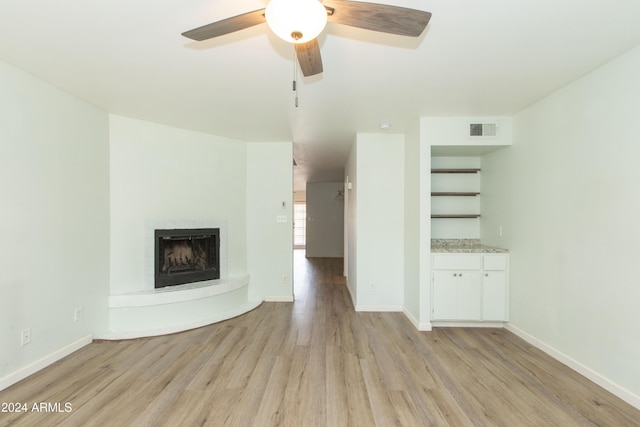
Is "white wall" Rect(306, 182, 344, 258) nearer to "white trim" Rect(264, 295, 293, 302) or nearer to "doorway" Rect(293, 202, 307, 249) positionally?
"doorway" Rect(293, 202, 307, 249)

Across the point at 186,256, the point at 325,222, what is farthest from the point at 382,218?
the point at 325,222

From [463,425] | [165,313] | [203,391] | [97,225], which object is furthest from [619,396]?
[97,225]

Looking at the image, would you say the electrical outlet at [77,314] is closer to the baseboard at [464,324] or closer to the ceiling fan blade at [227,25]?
the ceiling fan blade at [227,25]

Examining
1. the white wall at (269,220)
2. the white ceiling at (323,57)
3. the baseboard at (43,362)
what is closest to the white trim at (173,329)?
the baseboard at (43,362)

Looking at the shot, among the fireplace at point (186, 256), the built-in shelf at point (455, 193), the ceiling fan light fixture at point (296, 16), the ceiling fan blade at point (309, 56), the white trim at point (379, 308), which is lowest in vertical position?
the white trim at point (379, 308)

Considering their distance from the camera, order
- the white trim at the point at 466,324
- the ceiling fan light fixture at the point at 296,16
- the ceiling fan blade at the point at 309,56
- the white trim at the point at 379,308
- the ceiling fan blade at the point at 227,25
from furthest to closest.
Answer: the white trim at the point at 379,308, the white trim at the point at 466,324, the ceiling fan blade at the point at 309,56, the ceiling fan blade at the point at 227,25, the ceiling fan light fixture at the point at 296,16

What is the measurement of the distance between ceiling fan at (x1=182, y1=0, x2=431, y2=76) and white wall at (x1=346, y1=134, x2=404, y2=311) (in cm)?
255

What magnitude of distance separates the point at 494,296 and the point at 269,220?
3.10 m

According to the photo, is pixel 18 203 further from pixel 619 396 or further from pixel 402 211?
pixel 619 396

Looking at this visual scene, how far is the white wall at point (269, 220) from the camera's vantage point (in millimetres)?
4375

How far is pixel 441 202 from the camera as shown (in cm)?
387

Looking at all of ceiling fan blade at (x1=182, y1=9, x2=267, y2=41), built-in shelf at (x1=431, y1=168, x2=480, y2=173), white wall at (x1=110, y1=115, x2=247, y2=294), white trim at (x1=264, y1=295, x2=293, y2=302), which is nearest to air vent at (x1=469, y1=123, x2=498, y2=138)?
built-in shelf at (x1=431, y1=168, x2=480, y2=173)

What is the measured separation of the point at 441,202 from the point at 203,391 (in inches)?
133

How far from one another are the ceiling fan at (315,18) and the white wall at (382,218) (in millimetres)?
2555
